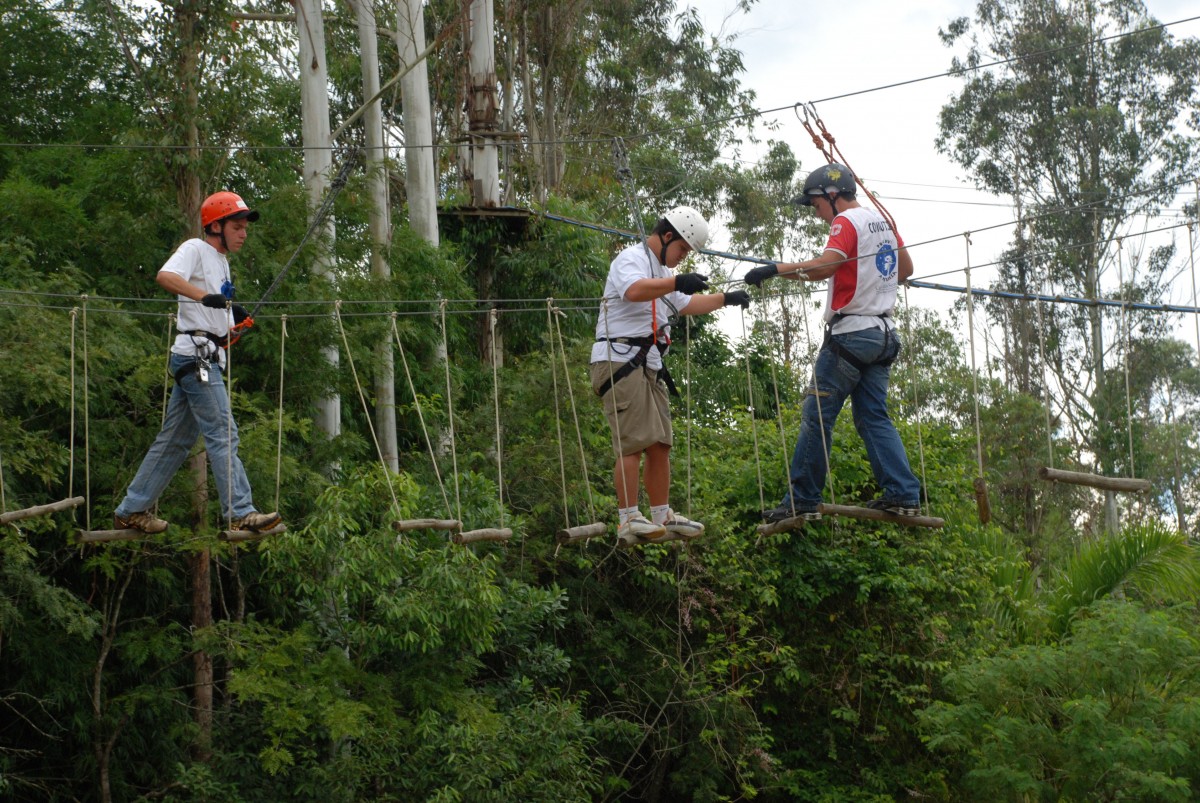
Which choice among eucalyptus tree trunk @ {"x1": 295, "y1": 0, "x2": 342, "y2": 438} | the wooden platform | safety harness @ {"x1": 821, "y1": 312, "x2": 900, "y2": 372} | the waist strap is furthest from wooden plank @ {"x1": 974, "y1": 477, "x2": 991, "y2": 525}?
eucalyptus tree trunk @ {"x1": 295, "y1": 0, "x2": 342, "y2": 438}

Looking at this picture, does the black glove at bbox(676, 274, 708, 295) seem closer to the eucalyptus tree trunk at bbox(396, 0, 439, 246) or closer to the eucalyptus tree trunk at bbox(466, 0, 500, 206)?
the eucalyptus tree trunk at bbox(396, 0, 439, 246)

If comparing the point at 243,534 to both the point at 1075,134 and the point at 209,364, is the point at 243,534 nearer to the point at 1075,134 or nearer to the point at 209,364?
the point at 209,364

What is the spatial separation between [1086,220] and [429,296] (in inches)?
430

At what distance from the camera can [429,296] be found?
33.9 ft

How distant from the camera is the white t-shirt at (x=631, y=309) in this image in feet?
17.0

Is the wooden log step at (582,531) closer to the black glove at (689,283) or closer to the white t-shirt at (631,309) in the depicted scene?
the white t-shirt at (631,309)

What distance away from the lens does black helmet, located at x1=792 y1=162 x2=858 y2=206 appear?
17.5 feet

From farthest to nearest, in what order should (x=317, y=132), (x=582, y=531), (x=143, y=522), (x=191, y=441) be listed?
(x=317, y=132), (x=191, y=441), (x=143, y=522), (x=582, y=531)

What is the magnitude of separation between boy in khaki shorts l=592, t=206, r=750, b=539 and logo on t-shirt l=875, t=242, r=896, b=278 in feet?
1.66

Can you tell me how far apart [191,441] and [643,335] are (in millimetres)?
1893

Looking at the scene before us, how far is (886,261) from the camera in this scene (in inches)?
209

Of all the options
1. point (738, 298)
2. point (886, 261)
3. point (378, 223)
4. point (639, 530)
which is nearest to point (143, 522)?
point (639, 530)

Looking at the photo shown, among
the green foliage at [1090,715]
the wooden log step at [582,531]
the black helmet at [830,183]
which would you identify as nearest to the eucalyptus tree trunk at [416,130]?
the green foliage at [1090,715]

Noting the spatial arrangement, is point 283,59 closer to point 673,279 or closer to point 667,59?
point 667,59
